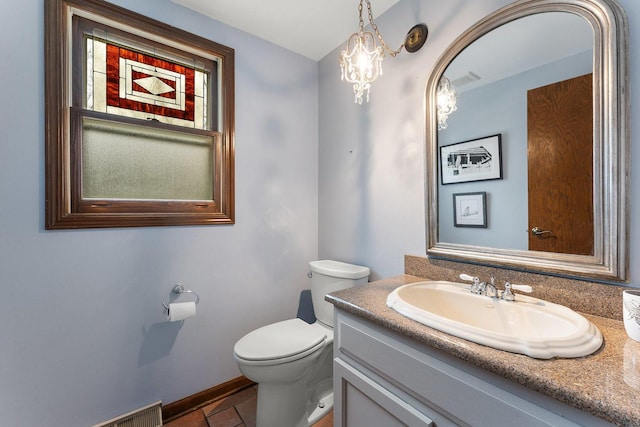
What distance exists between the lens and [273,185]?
1.89 m

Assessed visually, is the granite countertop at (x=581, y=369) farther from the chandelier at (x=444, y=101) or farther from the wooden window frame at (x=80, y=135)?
the wooden window frame at (x=80, y=135)

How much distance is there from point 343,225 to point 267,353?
3.14 feet

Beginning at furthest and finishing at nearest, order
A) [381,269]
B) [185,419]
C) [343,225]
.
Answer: [343,225]
[381,269]
[185,419]

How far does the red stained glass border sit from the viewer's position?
1.40 metres

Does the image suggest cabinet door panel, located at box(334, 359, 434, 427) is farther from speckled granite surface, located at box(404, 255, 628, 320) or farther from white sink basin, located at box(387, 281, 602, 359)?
speckled granite surface, located at box(404, 255, 628, 320)

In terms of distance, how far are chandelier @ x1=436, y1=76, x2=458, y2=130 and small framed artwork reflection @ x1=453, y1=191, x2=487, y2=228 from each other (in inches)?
14.4

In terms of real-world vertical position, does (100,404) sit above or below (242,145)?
below

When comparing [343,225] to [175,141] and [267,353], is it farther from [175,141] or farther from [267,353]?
[175,141]

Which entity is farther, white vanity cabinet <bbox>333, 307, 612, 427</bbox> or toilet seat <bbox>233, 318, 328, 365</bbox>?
toilet seat <bbox>233, 318, 328, 365</bbox>

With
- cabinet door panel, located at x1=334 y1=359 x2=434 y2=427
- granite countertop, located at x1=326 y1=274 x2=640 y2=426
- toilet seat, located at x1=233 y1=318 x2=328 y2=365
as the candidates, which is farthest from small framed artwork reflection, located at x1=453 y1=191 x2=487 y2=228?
toilet seat, located at x1=233 y1=318 x2=328 y2=365

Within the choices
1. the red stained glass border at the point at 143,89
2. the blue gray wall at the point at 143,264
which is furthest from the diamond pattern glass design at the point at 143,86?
the blue gray wall at the point at 143,264

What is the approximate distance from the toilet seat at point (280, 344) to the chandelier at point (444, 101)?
128cm

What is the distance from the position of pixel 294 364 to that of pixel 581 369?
1.06 m

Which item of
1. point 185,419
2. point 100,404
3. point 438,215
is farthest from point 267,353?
point 438,215
